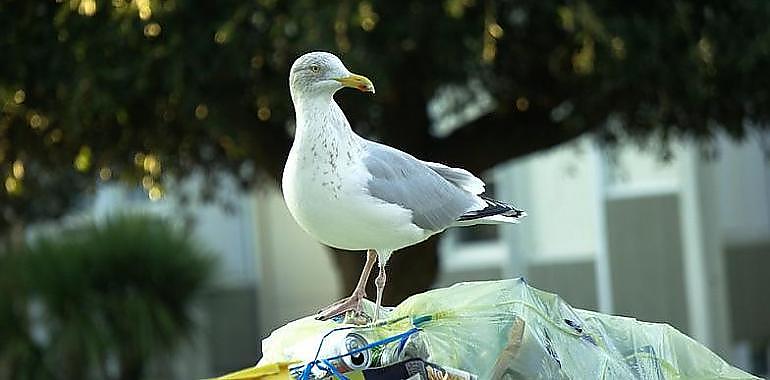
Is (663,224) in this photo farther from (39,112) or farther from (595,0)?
(39,112)

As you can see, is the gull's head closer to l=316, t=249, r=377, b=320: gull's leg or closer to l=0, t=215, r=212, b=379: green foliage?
l=316, t=249, r=377, b=320: gull's leg

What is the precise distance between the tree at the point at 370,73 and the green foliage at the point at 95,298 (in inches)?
141

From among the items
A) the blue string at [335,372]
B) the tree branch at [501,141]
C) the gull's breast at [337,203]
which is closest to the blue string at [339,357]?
the blue string at [335,372]

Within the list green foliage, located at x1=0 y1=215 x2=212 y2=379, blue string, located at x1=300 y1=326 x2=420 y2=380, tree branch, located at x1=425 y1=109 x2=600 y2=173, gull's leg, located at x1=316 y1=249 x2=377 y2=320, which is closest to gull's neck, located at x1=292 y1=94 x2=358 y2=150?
gull's leg, located at x1=316 y1=249 x2=377 y2=320

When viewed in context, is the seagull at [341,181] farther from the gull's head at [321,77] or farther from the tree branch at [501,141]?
the tree branch at [501,141]

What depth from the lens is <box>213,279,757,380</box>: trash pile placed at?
9.68 feet

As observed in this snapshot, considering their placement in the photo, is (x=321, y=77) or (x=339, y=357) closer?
(x=339, y=357)

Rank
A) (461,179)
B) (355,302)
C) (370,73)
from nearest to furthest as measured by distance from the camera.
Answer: (355,302) < (461,179) < (370,73)

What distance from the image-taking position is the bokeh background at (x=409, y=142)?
646 cm

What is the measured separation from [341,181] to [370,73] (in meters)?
3.02

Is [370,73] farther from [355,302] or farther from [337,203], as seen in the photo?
[337,203]

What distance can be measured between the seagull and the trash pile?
0.21m

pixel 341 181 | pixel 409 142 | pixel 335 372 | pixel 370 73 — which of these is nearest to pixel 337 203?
pixel 341 181

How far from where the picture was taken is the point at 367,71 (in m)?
6.11
